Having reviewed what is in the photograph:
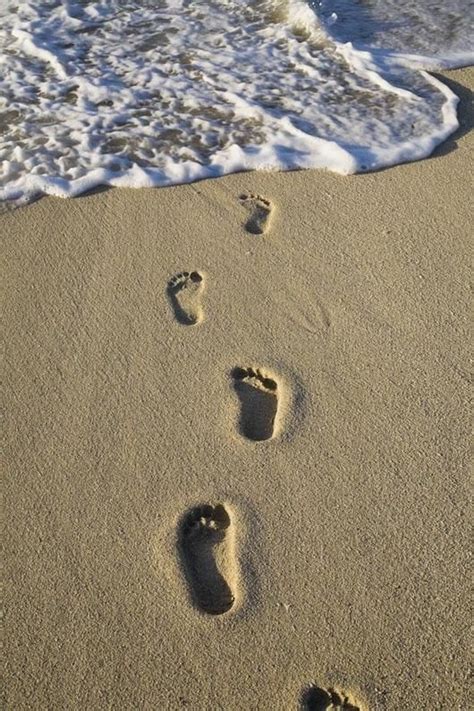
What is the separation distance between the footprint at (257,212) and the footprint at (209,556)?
4.52 feet

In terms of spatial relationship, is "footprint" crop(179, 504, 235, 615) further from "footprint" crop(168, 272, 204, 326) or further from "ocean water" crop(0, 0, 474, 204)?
"ocean water" crop(0, 0, 474, 204)

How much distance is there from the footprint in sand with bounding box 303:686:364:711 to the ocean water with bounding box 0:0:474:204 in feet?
7.72

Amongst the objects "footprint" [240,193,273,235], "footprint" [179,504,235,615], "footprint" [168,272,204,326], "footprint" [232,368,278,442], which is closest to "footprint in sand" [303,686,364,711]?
"footprint" [179,504,235,615]

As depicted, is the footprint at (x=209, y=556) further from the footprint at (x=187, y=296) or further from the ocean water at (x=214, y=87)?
the ocean water at (x=214, y=87)

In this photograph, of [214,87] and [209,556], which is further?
[214,87]

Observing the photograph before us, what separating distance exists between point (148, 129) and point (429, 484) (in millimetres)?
2455

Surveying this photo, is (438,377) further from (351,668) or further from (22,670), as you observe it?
(22,670)

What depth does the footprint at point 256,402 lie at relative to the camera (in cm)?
256

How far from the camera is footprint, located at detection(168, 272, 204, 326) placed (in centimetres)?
291

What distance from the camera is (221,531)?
2.31 m

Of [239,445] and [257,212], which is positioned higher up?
[257,212]

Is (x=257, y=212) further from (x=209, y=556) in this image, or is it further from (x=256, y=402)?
(x=209, y=556)

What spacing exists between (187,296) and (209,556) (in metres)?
1.10

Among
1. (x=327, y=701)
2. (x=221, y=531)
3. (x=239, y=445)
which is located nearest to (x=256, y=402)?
(x=239, y=445)
